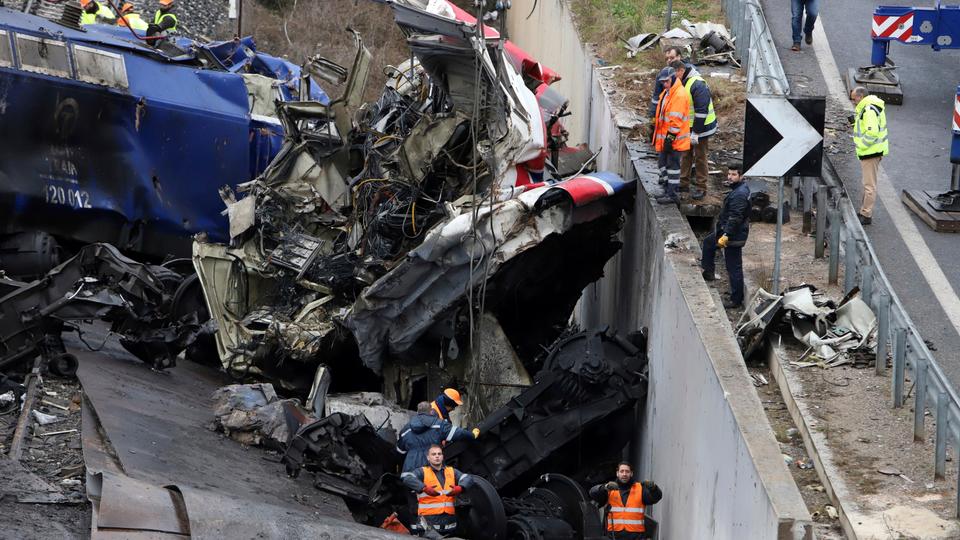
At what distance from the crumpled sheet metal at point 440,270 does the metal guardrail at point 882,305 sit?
225 cm

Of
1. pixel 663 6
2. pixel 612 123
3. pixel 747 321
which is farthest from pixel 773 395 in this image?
pixel 663 6

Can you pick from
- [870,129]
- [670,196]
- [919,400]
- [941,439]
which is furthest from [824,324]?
[870,129]

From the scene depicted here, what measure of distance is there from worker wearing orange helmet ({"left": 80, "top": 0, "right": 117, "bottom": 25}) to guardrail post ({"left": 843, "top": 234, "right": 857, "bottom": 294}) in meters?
13.0

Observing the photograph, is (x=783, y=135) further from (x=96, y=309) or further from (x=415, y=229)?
(x=96, y=309)

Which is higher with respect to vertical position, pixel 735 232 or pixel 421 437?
pixel 735 232

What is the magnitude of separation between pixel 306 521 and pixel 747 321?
344 centimetres

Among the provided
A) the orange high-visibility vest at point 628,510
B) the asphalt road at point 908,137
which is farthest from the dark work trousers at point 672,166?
the orange high-visibility vest at point 628,510

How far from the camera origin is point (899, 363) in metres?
8.00

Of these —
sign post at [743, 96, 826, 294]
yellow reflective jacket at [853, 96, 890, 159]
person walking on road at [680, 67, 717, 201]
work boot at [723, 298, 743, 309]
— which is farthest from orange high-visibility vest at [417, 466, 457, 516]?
yellow reflective jacket at [853, 96, 890, 159]

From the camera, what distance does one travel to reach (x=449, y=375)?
Result: 12.6 m

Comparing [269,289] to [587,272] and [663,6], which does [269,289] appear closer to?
[587,272]

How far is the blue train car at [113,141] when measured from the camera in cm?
1374

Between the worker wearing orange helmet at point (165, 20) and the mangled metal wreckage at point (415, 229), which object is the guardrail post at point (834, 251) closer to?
the mangled metal wreckage at point (415, 229)

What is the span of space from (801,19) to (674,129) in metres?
6.34
